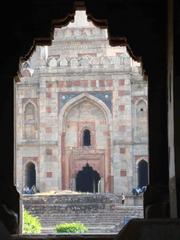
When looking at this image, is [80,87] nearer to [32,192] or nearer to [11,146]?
[32,192]

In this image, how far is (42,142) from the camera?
98.5ft

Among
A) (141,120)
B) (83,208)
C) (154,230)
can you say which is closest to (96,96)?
(141,120)

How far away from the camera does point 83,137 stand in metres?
30.3

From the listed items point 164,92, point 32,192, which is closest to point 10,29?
point 164,92

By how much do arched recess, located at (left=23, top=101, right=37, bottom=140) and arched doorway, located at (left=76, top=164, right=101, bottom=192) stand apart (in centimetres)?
261

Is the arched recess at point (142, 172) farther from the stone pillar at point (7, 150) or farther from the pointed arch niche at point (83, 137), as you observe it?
the stone pillar at point (7, 150)

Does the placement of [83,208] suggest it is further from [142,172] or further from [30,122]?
[30,122]

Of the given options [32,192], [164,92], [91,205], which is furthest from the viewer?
[32,192]

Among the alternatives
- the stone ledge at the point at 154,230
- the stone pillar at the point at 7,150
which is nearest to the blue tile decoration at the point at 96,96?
the stone pillar at the point at 7,150

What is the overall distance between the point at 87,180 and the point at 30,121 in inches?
142

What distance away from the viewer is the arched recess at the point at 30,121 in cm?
3028

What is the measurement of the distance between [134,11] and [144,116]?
77.5 feet

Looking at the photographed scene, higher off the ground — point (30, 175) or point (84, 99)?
point (84, 99)

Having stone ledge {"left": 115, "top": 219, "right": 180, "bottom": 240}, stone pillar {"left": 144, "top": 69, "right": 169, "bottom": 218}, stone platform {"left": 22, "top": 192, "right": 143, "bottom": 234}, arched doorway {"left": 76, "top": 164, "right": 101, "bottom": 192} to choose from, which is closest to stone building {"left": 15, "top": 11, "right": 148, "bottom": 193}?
arched doorway {"left": 76, "top": 164, "right": 101, "bottom": 192}
